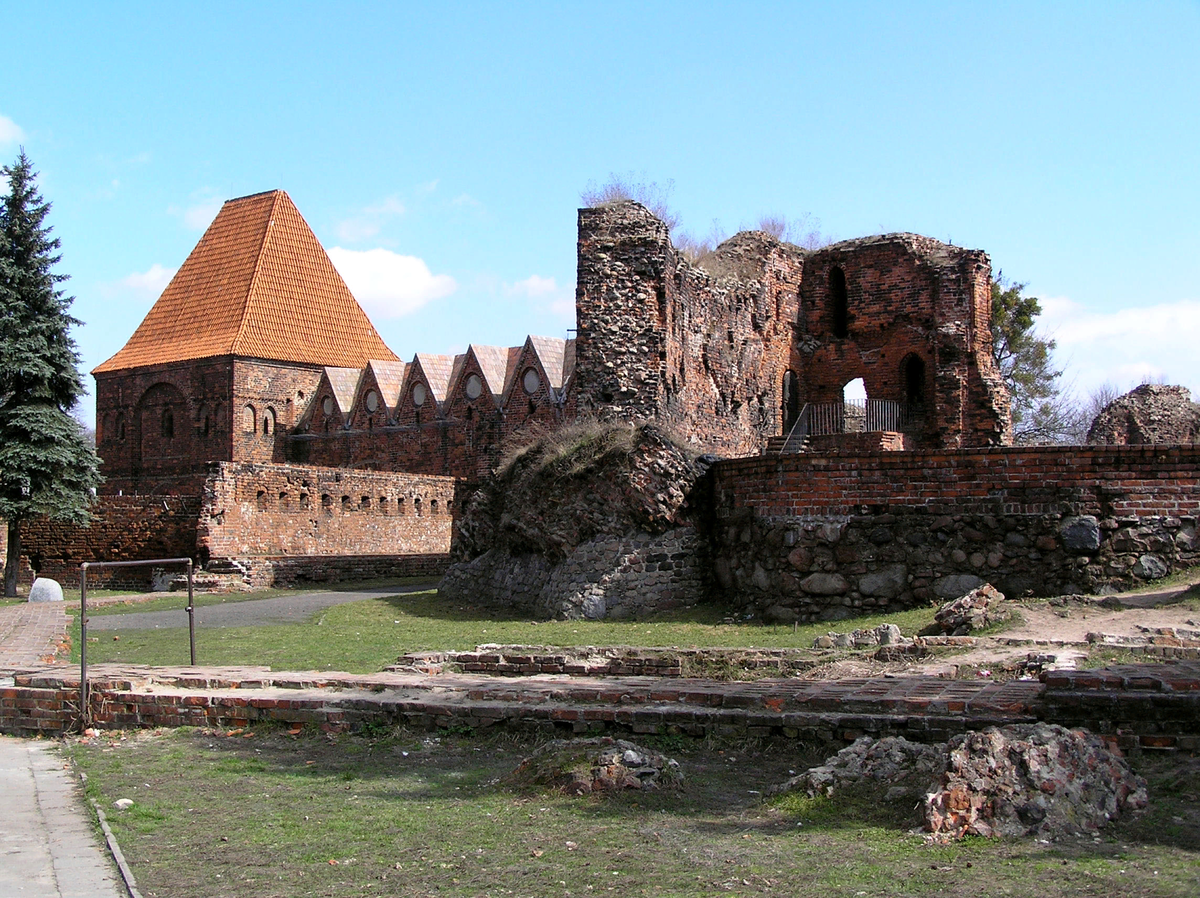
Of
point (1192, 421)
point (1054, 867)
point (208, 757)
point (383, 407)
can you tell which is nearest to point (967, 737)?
point (1054, 867)

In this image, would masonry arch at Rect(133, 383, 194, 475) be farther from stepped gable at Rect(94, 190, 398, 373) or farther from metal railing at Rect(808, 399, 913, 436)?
metal railing at Rect(808, 399, 913, 436)

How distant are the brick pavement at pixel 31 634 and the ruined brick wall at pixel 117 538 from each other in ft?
20.0

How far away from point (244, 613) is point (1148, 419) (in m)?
17.9

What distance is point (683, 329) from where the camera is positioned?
22.6 m

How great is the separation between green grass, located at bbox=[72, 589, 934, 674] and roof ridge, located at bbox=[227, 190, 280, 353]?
30662mm

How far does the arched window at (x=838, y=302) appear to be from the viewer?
28.4m

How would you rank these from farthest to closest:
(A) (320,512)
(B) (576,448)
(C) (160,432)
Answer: (C) (160,432), (A) (320,512), (B) (576,448)

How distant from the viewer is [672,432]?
1655cm

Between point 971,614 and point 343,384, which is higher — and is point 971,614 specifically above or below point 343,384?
below

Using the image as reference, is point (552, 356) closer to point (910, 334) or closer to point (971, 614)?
point (910, 334)

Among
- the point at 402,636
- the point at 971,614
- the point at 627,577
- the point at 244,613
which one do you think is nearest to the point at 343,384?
the point at 244,613

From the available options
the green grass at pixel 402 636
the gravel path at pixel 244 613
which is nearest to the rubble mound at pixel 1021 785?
the green grass at pixel 402 636

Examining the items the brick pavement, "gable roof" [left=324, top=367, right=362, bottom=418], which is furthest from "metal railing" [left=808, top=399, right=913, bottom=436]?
"gable roof" [left=324, top=367, right=362, bottom=418]

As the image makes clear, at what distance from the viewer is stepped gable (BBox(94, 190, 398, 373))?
151 feet
